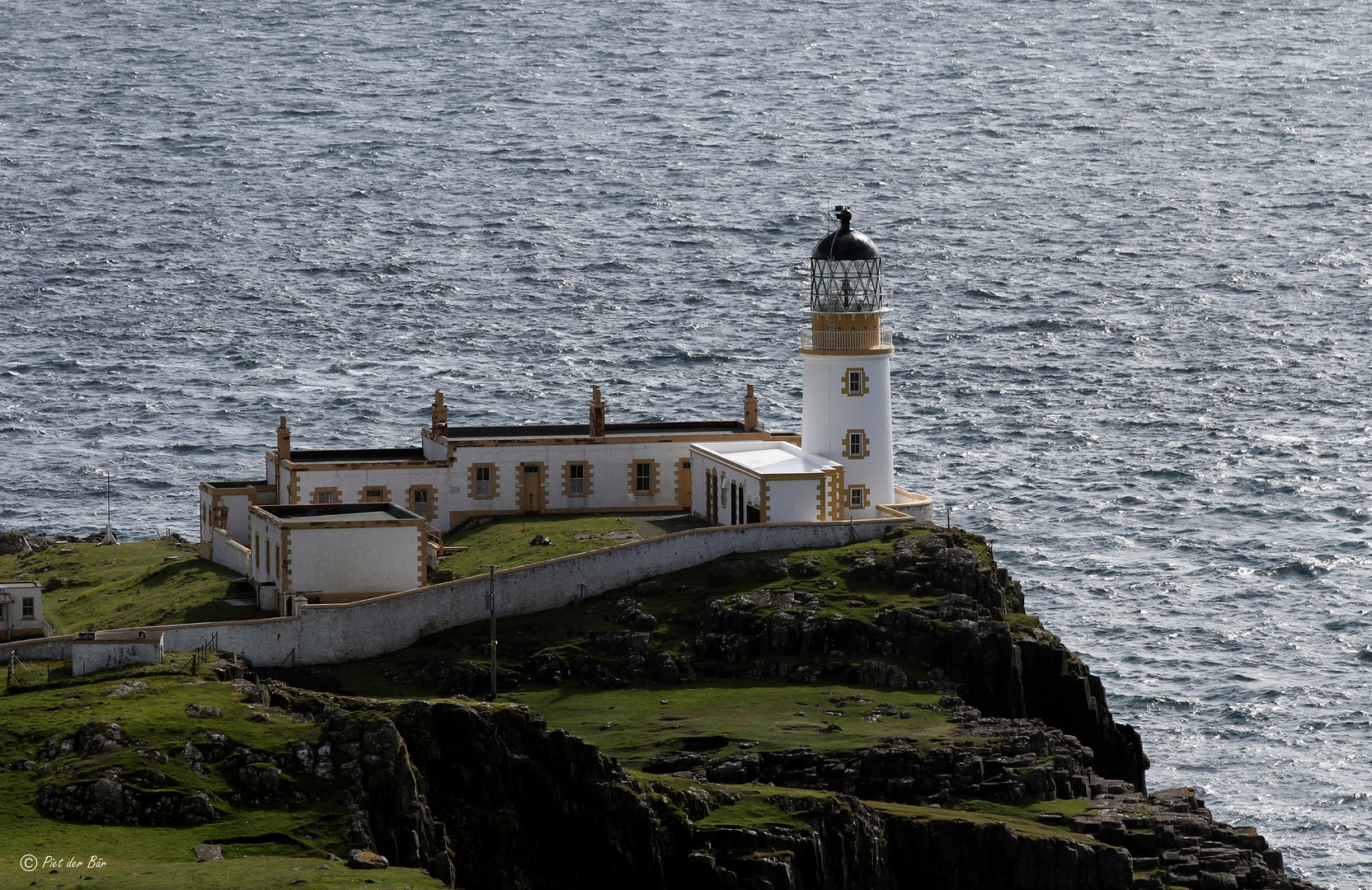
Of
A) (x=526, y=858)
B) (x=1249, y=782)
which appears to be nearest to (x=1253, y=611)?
(x=1249, y=782)

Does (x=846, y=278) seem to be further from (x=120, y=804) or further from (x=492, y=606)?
(x=120, y=804)

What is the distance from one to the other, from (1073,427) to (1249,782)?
234 ft

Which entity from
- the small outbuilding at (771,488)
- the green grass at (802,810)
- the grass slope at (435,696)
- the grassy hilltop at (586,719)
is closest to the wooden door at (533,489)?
the grass slope at (435,696)

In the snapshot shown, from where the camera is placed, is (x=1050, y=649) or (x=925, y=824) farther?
(x=1050, y=649)

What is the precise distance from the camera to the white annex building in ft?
278

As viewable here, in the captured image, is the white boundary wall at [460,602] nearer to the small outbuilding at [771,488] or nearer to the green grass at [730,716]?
the small outbuilding at [771,488]

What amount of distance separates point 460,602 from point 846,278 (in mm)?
23717

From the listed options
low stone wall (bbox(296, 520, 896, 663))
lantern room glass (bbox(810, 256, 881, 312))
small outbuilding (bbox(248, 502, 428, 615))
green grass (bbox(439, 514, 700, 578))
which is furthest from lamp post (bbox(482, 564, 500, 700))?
lantern room glass (bbox(810, 256, 881, 312))

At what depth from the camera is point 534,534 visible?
9312 centimetres

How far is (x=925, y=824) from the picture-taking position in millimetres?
70125

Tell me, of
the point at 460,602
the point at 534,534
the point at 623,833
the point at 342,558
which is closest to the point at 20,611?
the point at 342,558

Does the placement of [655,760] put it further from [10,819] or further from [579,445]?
[579,445]

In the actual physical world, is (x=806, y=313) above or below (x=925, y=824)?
above

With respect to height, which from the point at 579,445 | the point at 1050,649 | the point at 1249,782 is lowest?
the point at 1249,782
